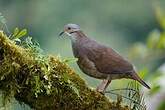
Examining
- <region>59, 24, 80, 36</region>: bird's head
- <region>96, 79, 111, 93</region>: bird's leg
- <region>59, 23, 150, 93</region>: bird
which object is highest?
<region>59, 24, 80, 36</region>: bird's head

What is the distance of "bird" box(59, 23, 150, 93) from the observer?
15.6 ft

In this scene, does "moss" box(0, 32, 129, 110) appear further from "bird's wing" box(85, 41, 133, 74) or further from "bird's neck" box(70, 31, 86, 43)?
"bird's neck" box(70, 31, 86, 43)

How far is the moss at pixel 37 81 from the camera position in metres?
4.21

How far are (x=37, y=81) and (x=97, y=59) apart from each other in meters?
0.66

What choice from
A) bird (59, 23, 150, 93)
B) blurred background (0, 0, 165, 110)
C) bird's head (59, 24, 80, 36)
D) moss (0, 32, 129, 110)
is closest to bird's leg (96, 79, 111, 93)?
bird (59, 23, 150, 93)

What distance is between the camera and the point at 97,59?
188 inches

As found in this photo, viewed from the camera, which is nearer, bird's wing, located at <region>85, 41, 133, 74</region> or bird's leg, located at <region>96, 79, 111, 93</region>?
bird's leg, located at <region>96, 79, 111, 93</region>

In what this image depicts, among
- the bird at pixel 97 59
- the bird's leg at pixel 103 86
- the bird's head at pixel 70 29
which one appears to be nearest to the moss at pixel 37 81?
the bird's leg at pixel 103 86

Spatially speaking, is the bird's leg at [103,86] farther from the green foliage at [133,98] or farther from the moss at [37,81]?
the moss at [37,81]

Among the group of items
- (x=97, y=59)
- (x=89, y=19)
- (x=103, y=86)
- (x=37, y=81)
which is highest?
(x=89, y=19)

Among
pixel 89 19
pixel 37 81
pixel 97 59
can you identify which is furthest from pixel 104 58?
pixel 89 19

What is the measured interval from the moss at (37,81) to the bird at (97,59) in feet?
1.09

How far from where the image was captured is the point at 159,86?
5164 millimetres

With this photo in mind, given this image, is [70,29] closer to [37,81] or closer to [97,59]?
[97,59]
